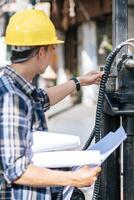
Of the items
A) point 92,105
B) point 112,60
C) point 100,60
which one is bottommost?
point 92,105

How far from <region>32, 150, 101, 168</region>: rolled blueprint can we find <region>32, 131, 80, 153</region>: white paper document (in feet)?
0.16

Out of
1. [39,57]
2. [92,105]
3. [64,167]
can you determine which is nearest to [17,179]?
[64,167]

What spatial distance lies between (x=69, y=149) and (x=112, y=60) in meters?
0.62

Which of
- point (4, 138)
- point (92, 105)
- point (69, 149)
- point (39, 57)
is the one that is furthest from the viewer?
point (92, 105)

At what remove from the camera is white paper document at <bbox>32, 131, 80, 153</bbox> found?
2.70m

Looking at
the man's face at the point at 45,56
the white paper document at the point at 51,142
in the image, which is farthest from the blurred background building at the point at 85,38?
the man's face at the point at 45,56

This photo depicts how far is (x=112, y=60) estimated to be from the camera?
3242 millimetres

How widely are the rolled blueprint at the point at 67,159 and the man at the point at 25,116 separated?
0.04 meters

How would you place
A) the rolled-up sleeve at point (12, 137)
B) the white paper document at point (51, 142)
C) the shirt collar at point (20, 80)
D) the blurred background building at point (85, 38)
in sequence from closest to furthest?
the rolled-up sleeve at point (12, 137) → the shirt collar at point (20, 80) → the white paper document at point (51, 142) → the blurred background building at point (85, 38)

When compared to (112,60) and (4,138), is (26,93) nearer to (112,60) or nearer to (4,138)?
(4,138)

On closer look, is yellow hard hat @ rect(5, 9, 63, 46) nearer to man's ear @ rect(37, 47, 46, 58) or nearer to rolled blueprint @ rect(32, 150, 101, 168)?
man's ear @ rect(37, 47, 46, 58)

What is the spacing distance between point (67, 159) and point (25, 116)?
298mm

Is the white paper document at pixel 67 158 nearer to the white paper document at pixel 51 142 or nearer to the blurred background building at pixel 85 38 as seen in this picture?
the white paper document at pixel 51 142

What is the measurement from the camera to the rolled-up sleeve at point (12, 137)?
246cm
